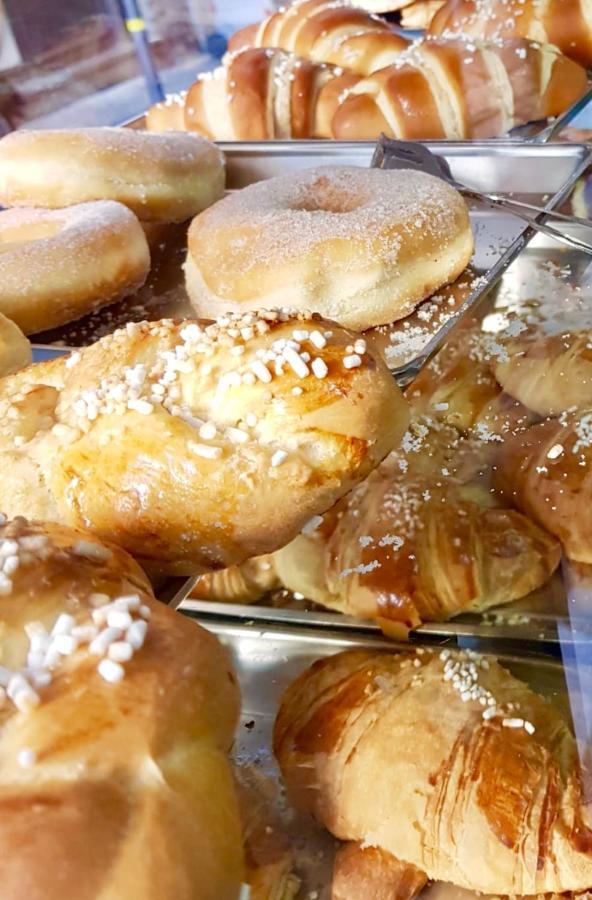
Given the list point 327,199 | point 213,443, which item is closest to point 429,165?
point 327,199

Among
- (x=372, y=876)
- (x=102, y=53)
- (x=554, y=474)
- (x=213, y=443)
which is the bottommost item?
(x=372, y=876)

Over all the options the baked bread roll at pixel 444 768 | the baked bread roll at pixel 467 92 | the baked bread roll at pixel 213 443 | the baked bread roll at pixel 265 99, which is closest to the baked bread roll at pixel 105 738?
the baked bread roll at pixel 213 443

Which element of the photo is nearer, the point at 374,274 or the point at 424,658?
the point at 424,658

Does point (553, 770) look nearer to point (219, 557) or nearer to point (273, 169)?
point (219, 557)

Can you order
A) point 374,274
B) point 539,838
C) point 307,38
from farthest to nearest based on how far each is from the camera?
point 307,38 < point 374,274 < point 539,838

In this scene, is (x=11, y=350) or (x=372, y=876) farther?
(x=11, y=350)

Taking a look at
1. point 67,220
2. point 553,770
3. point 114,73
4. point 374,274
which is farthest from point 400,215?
point 114,73

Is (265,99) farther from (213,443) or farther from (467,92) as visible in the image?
(213,443)
